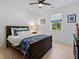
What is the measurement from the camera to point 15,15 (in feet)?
18.4

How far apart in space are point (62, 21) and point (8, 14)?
3.26m

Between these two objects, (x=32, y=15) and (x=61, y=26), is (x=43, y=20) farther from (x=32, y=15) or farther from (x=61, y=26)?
(x=61, y=26)

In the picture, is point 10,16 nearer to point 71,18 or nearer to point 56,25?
point 56,25

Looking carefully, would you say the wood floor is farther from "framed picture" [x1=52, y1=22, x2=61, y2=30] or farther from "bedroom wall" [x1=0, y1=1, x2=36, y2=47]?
"framed picture" [x1=52, y1=22, x2=61, y2=30]

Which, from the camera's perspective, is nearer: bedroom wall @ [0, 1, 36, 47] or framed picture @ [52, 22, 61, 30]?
bedroom wall @ [0, 1, 36, 47]

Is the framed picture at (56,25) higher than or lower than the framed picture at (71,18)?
lower

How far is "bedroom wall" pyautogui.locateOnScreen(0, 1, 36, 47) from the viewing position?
4953 millimetres

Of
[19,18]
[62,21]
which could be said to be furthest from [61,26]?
[19,18]

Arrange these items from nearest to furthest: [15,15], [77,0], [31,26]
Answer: [77,0]
[15,15]
[31,26]

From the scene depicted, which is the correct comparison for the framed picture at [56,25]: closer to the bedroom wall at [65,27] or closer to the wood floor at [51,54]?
the bedroom wall at [65,27]

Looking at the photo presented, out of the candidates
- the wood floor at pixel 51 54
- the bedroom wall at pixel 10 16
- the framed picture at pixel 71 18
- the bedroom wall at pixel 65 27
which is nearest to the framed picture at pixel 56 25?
the bedroom wall at pixel 65 27

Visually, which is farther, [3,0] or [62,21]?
[62,21]

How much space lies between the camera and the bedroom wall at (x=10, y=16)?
495cm

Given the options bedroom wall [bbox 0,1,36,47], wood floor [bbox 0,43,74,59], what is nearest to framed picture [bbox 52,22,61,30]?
bedroom wall [bbox 0,1,36,47]
